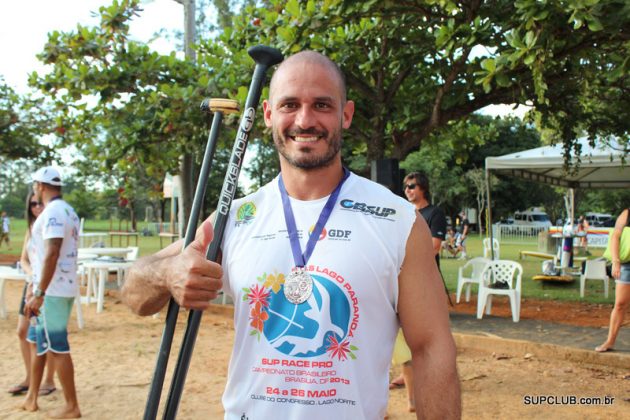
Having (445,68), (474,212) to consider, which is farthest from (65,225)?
(474,212)

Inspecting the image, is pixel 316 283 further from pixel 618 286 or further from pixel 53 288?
pixel 618 286

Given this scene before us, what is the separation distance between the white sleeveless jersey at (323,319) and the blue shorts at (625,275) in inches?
222

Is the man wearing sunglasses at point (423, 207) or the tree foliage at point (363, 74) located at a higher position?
the tree foliage at point (363, 74)

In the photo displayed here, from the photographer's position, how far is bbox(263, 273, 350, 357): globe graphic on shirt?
1676 mm

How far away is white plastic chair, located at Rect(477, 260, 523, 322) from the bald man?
7255 mm

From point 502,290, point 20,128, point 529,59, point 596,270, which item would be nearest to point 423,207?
point 529,59

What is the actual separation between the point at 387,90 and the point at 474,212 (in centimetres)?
3438

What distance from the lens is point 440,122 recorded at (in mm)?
8164

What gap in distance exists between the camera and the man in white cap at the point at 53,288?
16.1 feet

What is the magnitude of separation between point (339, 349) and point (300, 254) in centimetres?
31

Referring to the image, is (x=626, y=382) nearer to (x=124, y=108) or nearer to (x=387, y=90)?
Result: (x=387, y=90)

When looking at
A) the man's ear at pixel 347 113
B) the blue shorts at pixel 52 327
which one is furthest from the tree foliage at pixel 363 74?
the man's ear at pixel 347 113

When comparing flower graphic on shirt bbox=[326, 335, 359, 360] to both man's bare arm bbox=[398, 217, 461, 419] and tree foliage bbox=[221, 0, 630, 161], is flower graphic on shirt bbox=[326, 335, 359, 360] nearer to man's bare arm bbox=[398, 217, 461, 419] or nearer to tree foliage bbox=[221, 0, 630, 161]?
man's bare arm bbox=[398, 217, 461, 419]
